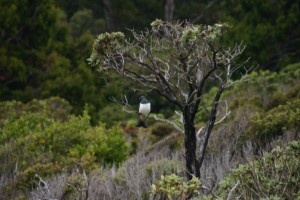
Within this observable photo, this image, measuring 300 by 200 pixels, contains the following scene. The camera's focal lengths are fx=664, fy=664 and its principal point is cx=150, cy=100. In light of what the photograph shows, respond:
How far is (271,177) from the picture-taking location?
23.1 feet

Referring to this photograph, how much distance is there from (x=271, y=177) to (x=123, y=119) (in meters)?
18.5

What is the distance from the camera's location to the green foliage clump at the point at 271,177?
679 cm

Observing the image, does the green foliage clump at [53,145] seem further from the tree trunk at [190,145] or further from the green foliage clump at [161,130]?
the tree trunk at [190,145]

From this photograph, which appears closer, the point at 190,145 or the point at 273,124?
the point at 190,145

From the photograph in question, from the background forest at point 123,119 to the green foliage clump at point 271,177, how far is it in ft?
0.04

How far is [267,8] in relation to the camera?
24.9 m

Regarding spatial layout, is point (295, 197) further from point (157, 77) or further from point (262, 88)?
point (262, 88)

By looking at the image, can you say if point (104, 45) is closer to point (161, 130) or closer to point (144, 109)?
point (144, 109)

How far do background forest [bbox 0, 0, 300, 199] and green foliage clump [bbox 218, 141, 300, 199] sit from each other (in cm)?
1

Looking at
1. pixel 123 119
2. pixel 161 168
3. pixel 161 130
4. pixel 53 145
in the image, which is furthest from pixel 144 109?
pixel 123 119

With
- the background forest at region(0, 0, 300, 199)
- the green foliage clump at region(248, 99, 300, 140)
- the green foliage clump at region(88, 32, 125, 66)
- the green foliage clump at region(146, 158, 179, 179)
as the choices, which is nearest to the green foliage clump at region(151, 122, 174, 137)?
the background forest at region(0, 0, 300, 199)

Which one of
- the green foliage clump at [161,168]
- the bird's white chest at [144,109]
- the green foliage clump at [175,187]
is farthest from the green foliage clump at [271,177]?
the green foliage clump at [161,168]

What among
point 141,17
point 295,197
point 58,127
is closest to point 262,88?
point 58,127

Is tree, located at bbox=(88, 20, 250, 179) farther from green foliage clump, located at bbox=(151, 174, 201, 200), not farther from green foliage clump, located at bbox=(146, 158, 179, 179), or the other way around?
green foliage clump, located at bbox=(146, 158, 179, 179)
